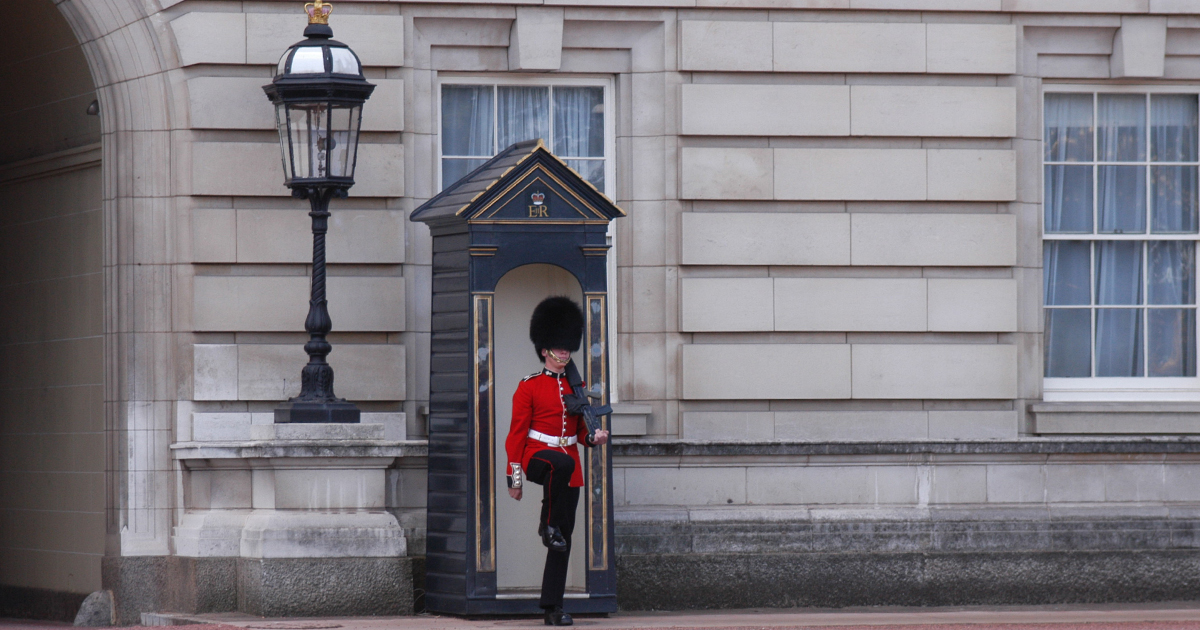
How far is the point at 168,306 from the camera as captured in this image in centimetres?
934

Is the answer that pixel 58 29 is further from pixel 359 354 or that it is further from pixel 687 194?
pixel 687 194

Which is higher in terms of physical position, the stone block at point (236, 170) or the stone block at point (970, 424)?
the stone block at point (236, 170)

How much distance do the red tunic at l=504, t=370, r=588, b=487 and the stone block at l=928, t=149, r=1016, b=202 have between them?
2878 mm

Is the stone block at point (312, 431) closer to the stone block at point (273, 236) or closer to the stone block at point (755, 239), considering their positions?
the stone block at point (273, 236)

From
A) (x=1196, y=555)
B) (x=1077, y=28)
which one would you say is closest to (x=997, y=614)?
(x=1196, y=555)

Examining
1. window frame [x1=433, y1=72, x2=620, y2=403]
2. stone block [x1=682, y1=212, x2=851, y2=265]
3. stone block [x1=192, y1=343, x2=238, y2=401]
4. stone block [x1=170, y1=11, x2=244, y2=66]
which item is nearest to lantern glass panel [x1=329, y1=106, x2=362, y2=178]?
stone block [x1=170, y1=11, x2=244, y2=66]

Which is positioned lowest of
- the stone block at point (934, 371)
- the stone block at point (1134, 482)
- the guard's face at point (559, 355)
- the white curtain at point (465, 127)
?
the stone block at point (1134, 482)

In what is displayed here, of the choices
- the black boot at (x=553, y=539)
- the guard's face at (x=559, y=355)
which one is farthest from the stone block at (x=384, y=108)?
the black boot at (x=553, y=539)

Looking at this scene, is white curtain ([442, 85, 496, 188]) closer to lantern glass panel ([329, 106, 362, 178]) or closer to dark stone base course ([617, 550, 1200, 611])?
lantern glass panel ([329, 106, 362, 178])

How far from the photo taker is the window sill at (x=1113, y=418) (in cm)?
991

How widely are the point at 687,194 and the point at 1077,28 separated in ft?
8.65

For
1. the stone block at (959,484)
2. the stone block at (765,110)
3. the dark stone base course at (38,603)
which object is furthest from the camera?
Result: the dark stone base course at (38,603)

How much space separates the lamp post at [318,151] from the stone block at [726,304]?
82.5 inches

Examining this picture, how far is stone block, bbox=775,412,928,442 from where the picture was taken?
9.77 metres
